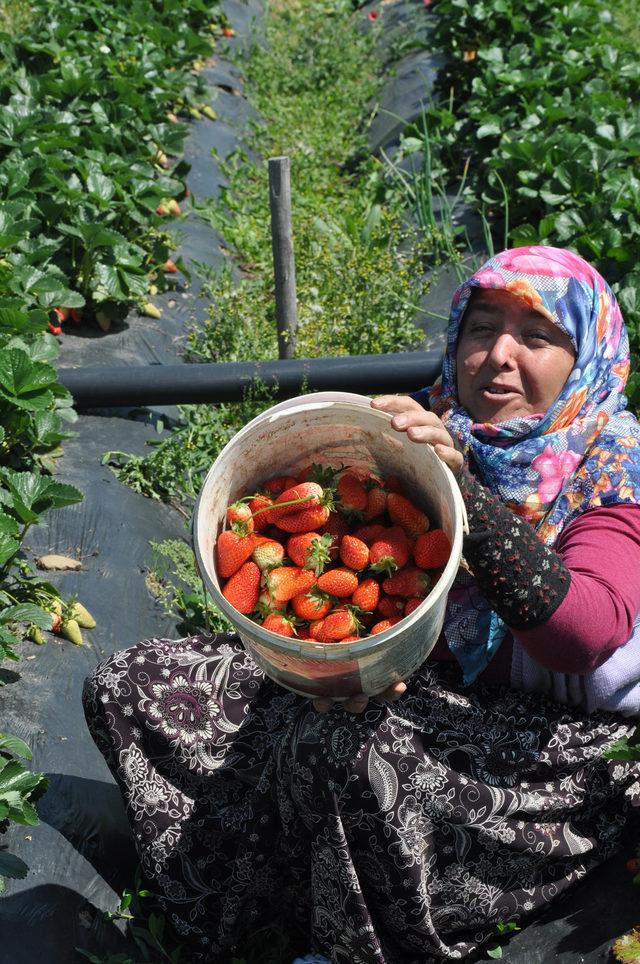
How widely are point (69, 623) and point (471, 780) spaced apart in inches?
42.6

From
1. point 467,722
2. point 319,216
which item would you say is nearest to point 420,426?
point 467,722

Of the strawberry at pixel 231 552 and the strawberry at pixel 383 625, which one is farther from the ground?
the strawberry at pixel 231 552

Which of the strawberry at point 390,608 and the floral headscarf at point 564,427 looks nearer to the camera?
the strawberry at point 390,608

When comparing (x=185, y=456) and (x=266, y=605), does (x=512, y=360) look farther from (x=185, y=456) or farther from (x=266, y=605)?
(x=185, y=456)

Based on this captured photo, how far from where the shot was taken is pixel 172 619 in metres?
2.87

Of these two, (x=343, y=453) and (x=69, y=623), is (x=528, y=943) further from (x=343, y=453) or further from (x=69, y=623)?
(x=69, y=623)

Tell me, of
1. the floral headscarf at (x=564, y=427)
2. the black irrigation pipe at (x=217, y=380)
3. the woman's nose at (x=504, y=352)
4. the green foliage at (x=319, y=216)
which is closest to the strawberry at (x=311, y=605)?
the floral headscarf at (x=564, y=427)

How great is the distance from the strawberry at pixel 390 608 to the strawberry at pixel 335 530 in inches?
5.2

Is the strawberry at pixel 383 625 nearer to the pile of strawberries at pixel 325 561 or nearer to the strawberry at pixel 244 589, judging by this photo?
the pile of strawberries at pixel 325 561

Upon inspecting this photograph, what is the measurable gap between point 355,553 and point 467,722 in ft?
1.32

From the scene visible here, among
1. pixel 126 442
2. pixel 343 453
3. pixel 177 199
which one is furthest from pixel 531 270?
pixel 177 199

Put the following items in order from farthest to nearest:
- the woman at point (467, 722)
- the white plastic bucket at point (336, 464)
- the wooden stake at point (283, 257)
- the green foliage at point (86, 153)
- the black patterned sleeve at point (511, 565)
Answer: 1. the wooden stake at point (283, 257)
2. the green foliage at point (86, 153)
3. the woman at point (467, 722)
4. the black patterned sleeve at point (511, 565)
5. the white plastic bucket at point (336, 464)

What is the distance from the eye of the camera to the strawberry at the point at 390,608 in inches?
68.9

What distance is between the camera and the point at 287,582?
1.73 m
